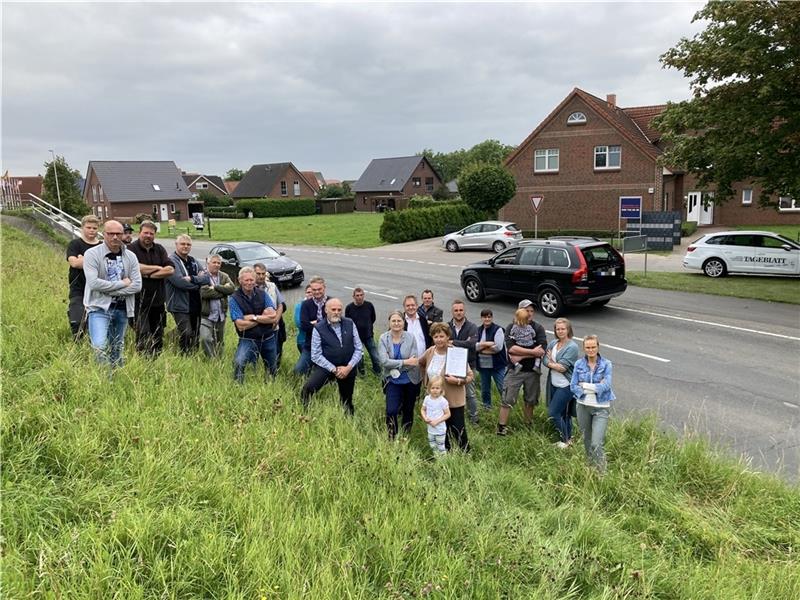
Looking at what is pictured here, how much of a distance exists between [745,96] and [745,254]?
229 inches

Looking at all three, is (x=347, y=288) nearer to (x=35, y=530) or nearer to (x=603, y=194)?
(x=35, y=530)

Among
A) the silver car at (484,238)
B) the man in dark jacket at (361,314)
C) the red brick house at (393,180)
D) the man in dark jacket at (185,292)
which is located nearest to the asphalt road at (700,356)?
the man in dark jacket at (361,314)

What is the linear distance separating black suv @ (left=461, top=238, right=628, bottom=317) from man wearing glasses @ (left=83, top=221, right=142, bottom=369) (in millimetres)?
9289

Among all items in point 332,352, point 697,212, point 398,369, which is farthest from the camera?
point 697,212

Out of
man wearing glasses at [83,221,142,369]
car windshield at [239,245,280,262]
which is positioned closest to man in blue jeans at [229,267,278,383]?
man wearing glasses at [83,221,142,369]

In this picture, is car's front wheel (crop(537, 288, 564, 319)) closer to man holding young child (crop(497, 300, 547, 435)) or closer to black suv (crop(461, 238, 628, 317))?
black suv (crop(461, 238, 628, 317))

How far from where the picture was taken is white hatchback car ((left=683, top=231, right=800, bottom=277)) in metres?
17.2

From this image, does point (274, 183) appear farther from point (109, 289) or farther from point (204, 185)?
point (109, 289)

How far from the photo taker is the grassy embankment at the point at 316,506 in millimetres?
2975

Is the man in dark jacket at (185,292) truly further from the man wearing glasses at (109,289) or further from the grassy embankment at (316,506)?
the grassy embankment at (316,506)

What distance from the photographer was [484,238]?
2897 cm

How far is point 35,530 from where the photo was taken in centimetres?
308

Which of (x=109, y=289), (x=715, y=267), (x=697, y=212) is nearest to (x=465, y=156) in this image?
(x=697, y=212)

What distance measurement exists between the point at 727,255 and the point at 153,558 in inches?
763
